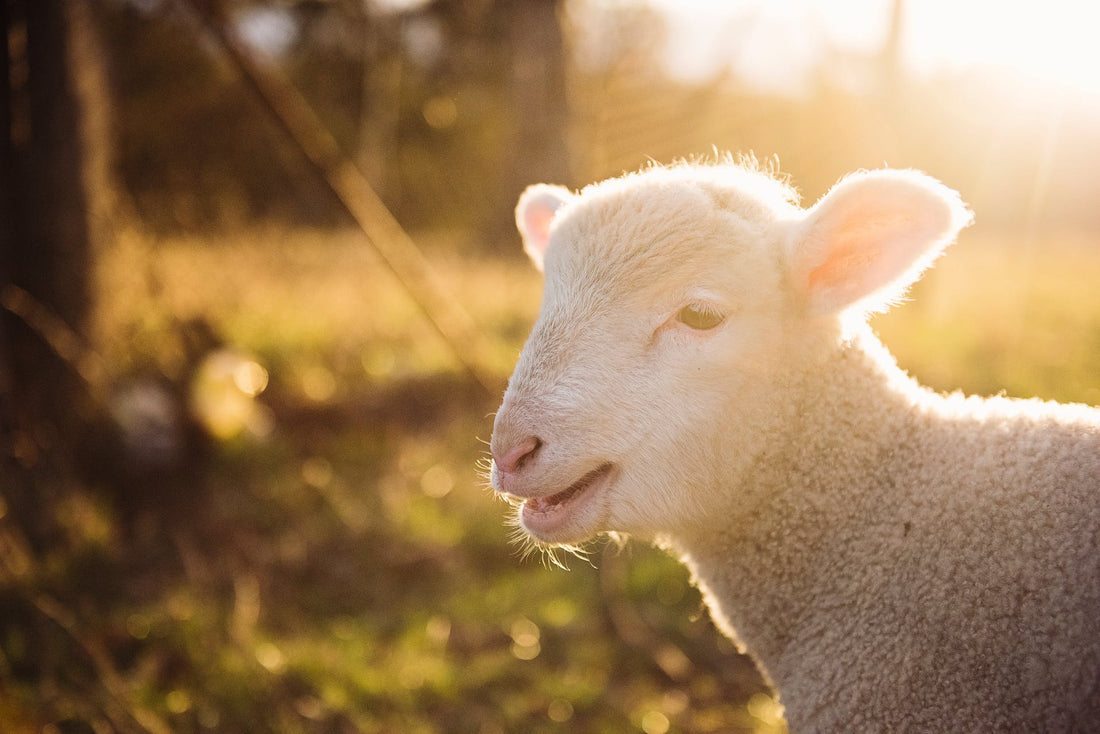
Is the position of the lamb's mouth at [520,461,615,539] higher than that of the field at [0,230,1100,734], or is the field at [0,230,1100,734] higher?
the lamb's mouth at [520,461,615,539]

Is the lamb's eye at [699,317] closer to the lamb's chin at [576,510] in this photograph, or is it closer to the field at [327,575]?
the lamb's chin at [576,510]

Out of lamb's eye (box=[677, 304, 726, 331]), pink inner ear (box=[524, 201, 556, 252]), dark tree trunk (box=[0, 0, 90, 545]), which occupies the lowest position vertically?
dark tree trunk (box=[0, 0, 90, 545])

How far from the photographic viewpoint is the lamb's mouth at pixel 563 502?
6.75 ft

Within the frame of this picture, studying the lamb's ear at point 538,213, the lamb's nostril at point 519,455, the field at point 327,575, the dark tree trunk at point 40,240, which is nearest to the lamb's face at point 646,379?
the lamb's nostril at point 519,455

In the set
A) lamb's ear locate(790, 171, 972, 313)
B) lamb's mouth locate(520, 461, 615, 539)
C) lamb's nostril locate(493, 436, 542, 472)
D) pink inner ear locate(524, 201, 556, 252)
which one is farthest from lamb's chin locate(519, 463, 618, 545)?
pink inner ear locate(524, 201, 556, 252)

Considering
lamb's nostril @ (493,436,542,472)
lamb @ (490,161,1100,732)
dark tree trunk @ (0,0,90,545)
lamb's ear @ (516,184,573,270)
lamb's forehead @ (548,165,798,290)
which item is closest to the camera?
lamb @ (490,161,1100,732)

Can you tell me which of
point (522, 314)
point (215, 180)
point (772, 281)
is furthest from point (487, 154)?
point (772, 281)

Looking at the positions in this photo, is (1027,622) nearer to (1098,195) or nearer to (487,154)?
(487,154)

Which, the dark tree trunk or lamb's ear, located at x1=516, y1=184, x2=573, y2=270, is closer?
lamb's ear, located at x1=516, y1=184, x2=573, y2=270

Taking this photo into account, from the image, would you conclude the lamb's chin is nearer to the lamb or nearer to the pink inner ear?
the lamb

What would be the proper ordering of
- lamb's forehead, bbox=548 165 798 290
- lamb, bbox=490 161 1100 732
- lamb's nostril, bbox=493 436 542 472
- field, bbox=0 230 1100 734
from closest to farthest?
lamb, bbox=490 161 1100 732 → lamb's nostril, bbox=493 436 542 472 → lamb's forehead, bbox=548 165 798 290 → field, bbox=0 230 1100 734

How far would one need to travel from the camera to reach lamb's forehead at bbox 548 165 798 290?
2064mm

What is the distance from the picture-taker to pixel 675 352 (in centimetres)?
203

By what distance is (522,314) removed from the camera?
8469 millimetres
